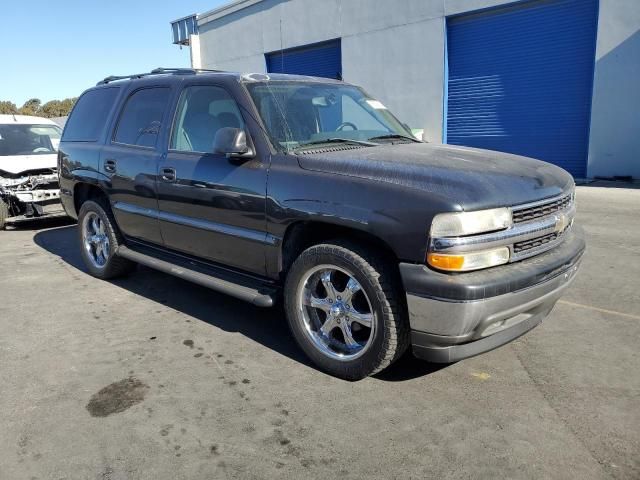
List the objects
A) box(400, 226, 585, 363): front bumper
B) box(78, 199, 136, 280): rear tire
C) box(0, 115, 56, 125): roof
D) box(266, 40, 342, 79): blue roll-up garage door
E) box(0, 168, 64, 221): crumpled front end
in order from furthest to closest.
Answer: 1. box(266, 40, 342, 79): blue roll-up garage door
2. box(0, 115, 56, 125): roof
3. box(0, 168, 64, 221): crumpled front end
4. box(78, 199, 136, 280): rear tire
5. box(400, 226, 585, 363): front bumper

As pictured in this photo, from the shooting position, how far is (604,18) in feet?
38.1

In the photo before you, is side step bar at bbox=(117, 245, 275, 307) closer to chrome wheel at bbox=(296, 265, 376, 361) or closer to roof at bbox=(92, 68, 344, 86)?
chrome wheel at bbox=(296, 265, 376, 361)

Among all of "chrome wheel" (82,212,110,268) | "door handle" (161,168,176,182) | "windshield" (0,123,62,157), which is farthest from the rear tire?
"windshield" (0,123,62,157)

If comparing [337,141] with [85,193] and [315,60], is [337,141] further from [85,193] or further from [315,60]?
[315,60]

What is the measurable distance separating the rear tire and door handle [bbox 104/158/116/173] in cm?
46

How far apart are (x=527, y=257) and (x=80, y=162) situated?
4.48 metres

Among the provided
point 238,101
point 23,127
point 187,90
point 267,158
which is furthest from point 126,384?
point 23,127

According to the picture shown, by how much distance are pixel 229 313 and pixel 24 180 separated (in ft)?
19.1

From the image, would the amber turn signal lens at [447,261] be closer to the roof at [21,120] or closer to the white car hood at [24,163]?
the white car hood at [24,163]

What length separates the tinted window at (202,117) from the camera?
13.1ft

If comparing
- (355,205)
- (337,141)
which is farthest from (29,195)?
(355,205)

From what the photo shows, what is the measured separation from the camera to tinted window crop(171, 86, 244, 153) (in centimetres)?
398

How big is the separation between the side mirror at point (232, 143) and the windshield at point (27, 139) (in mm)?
6717

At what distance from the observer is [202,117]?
13.9ft
